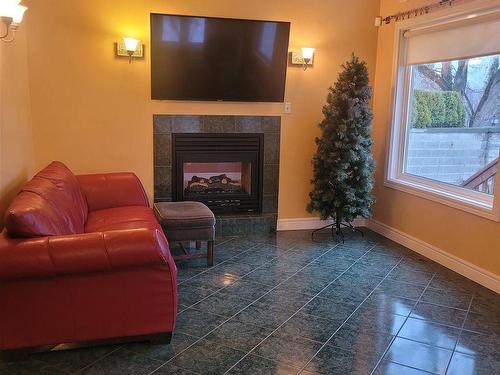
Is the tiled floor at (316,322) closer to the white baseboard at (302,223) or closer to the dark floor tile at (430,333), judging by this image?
the dark floor tile at (430,333)

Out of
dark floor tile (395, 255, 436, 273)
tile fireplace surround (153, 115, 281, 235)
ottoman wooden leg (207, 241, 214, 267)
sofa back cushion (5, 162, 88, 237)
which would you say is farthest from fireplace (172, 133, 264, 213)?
dark floor tile (395, 255, 436, 273)

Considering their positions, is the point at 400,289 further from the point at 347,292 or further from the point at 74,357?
the point at 74,357

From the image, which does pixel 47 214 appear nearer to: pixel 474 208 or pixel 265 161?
pixel 265 161

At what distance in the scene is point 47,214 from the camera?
2.49 m

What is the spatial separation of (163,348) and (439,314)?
6.13ft

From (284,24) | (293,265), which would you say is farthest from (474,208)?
(284,24)

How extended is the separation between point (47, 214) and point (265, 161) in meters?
2.73

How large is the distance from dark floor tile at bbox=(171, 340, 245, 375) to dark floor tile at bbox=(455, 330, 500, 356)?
52.0 inches

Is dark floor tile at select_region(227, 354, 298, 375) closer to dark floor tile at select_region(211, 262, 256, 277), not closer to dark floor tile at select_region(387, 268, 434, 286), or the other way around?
dark floor tile at select_region(211, 262, 256, 277)

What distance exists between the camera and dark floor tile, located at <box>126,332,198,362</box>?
249cm

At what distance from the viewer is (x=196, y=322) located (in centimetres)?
288

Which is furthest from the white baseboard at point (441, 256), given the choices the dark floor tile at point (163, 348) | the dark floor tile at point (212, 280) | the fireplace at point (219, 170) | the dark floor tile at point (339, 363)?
the dark floor tile at point (163, 348)

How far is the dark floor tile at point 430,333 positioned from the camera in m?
2.72

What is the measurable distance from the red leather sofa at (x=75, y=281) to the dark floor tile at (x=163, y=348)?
55 millimetres
